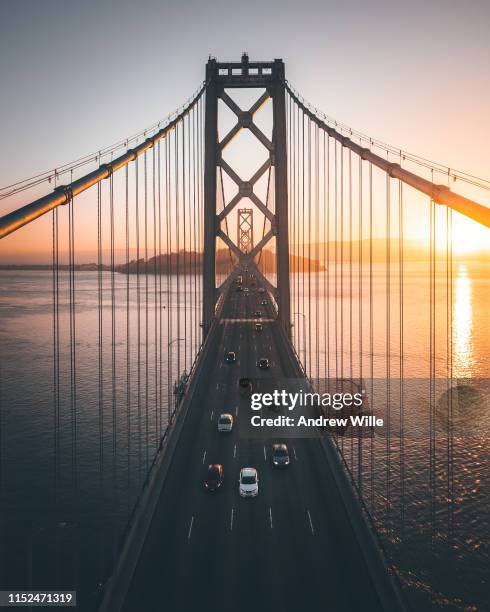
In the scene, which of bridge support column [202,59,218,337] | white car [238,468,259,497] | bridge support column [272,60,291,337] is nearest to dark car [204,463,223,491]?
white car [238,468,259,497]

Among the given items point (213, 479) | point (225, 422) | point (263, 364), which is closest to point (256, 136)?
point (263, 364)

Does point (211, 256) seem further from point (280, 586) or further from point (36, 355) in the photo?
point (36, 355)

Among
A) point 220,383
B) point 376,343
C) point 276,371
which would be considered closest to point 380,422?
point 276,371

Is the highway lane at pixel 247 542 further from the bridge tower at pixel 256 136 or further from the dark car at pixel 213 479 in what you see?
the bridge tower at pixel 256 136

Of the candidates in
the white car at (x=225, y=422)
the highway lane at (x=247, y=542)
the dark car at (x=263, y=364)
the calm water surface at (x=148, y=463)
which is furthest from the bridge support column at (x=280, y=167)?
the highway lane at (x=247, y=542)

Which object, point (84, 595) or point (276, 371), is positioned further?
point (276, 371)
